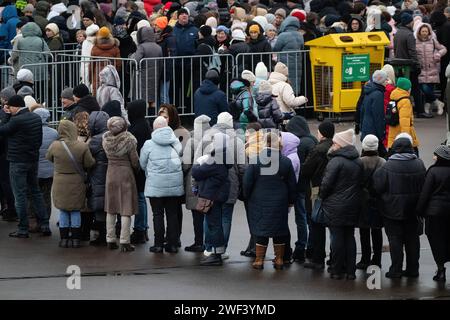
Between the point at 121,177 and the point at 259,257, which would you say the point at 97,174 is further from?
the point at 259,257

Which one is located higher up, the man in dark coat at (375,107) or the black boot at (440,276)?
the man in dark coat at (375,107)

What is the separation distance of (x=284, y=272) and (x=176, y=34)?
952 cm

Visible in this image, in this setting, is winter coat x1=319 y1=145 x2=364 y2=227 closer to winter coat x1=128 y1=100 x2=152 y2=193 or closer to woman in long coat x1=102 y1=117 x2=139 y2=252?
woman in long coat x1=102 y1=117 x2=139 y2=252

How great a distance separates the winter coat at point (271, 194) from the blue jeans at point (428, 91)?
10.5 meters

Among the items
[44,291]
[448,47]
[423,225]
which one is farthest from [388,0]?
[44,291]

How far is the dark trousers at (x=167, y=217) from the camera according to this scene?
16.9 m

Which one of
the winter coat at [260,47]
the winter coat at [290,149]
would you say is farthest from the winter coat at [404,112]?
the winter coat at [260,47]

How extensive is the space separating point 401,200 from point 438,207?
0.40 meters

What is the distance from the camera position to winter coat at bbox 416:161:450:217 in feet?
50.6

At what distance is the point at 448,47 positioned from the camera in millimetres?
26469

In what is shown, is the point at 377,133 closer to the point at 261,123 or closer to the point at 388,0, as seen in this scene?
the point at 261,123

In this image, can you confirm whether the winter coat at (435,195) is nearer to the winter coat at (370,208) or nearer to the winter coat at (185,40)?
the winter coat at (370,208)

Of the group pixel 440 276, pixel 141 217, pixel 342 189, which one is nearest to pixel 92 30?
pixel 141 217

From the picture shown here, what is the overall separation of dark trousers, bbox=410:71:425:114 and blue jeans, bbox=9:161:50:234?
9.86 metres
